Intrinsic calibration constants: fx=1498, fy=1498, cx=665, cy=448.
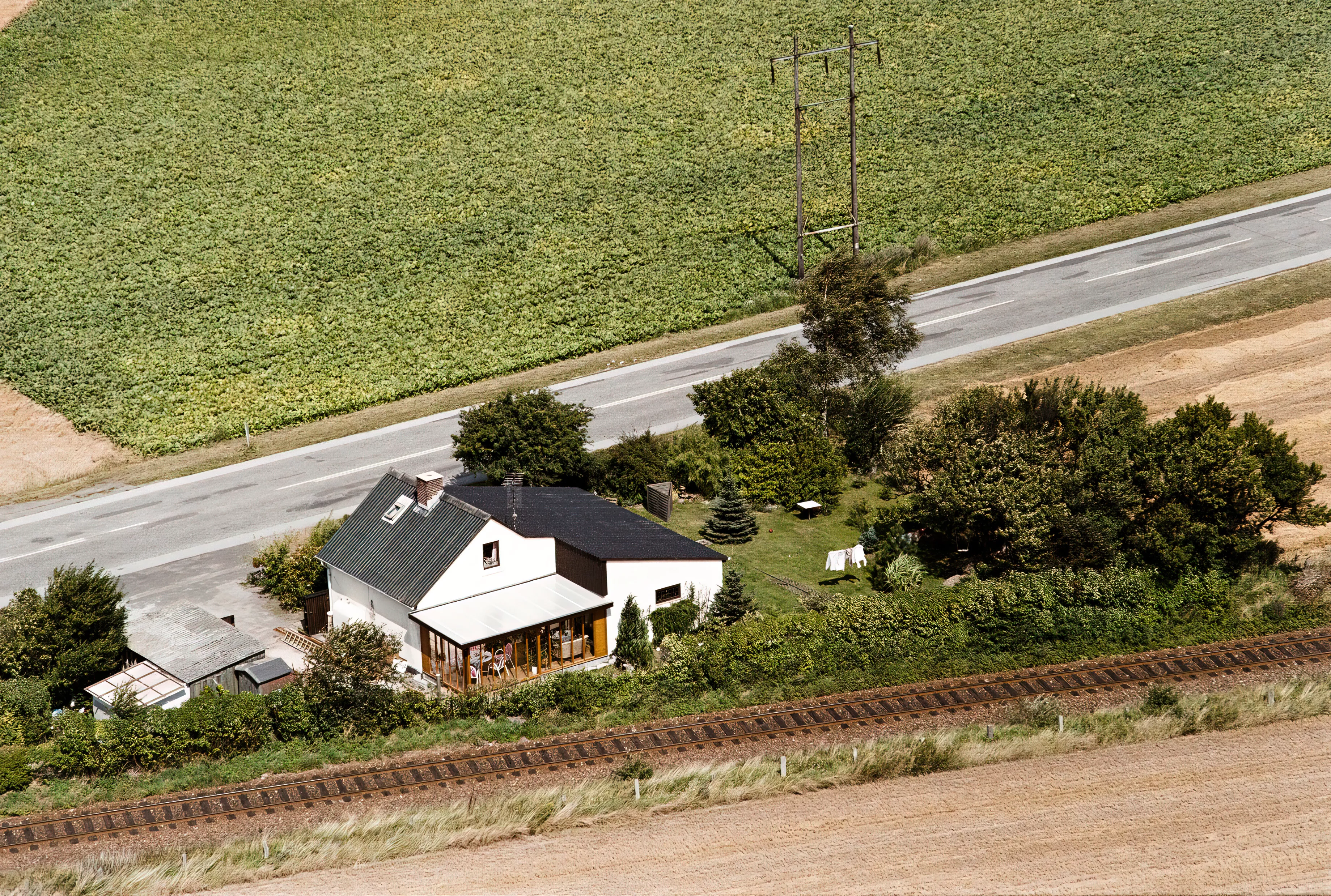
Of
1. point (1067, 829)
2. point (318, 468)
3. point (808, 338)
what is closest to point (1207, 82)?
point (808, 338)

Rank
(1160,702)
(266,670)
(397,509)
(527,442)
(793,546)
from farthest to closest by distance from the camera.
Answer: (527,442) < (793,546) < (397,509) < (266,670) < (1160,702)

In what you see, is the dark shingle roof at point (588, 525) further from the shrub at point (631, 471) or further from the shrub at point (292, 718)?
the shrub at point (292, 718)

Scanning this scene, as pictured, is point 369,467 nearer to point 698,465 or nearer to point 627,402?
point 627,402

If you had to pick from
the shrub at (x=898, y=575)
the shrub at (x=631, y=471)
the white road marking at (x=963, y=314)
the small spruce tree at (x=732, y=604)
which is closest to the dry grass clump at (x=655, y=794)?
the small spruce tree at (x=732, y=604)

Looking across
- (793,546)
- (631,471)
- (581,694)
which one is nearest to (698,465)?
(631,471)

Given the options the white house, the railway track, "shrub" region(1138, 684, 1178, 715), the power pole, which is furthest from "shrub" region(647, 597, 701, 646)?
the power pole

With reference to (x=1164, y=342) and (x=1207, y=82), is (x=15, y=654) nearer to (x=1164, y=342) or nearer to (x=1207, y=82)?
(x=1164, y=342)
